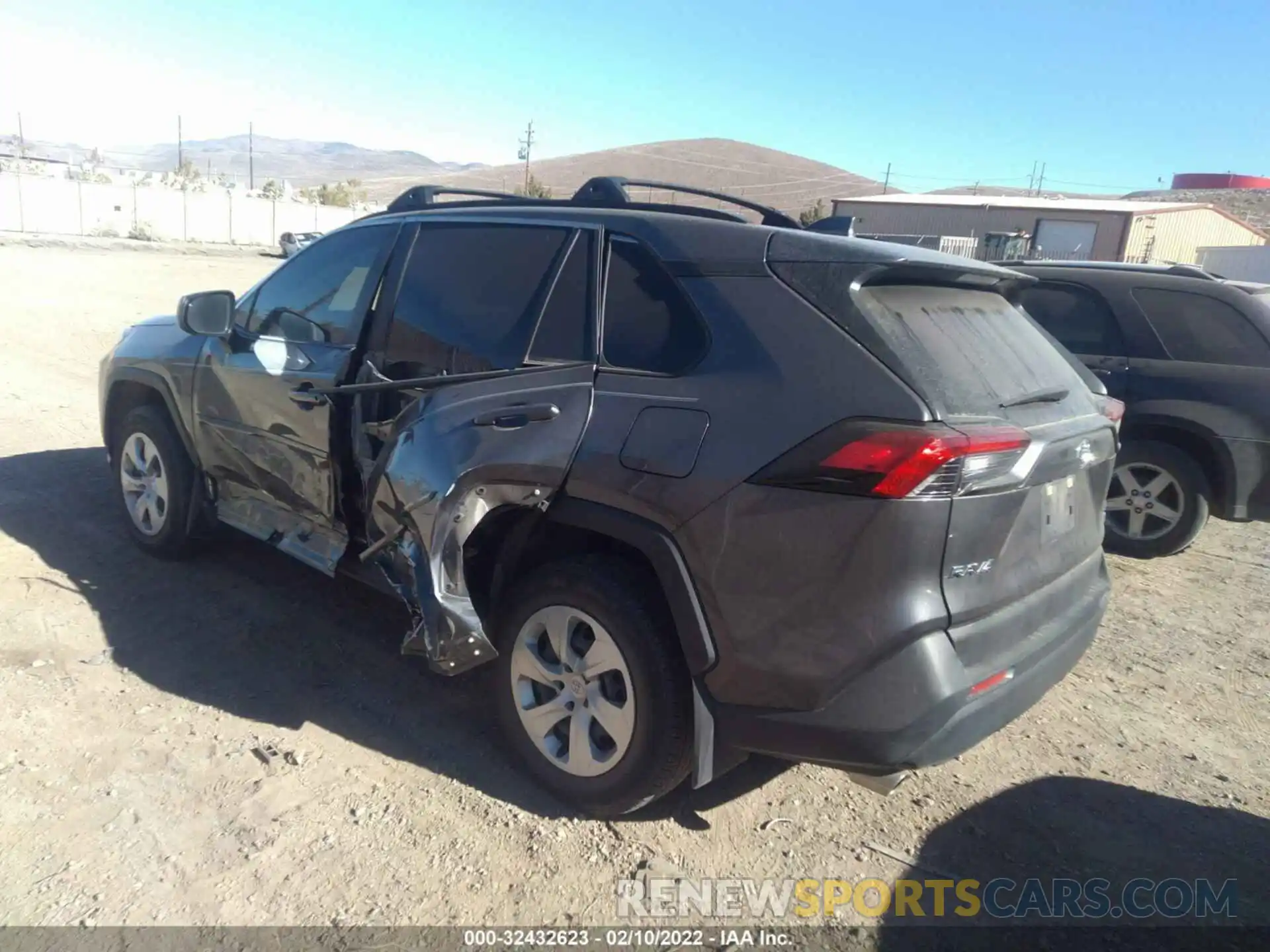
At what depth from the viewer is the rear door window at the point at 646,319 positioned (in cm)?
290

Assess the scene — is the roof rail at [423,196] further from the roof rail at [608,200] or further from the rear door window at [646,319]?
the rear door window at [646,319]

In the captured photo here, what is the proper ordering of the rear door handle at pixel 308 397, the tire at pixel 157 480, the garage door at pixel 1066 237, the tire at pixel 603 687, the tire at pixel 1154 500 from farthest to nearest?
the garage door at pixel 1066 237
the tire at pixel 1154 500
the tire at pixel 157 480
the rear door handle at pixel 308 397
the tire at pixel 603 687

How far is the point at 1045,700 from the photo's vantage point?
4117 mm

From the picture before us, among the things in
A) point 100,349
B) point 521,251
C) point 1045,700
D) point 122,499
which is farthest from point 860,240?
point 100,349

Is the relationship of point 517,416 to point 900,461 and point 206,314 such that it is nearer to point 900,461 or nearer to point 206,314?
point 900,461

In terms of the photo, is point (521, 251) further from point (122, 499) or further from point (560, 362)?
point (122, 499)

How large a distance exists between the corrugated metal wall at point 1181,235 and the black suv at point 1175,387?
1498 inches

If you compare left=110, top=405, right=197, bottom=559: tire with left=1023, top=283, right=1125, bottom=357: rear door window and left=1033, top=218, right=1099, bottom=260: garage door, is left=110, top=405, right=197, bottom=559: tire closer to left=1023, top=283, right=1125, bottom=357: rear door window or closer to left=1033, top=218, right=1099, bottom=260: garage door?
left=1023, top=283, right=1125, bottom=357: rear door window

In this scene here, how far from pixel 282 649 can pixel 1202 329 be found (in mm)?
5684

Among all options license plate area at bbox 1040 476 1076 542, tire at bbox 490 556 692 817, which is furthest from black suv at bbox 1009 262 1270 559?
tire at bbox 490 556 692 817

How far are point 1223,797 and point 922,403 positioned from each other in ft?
7.26

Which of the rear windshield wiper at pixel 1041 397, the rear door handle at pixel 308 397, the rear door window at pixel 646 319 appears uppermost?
the rear door window at pixel 646 319

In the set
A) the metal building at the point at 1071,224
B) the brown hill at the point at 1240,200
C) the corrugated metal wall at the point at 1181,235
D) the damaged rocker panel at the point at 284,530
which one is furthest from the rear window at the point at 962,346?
the brown hill at the point at 1240,200

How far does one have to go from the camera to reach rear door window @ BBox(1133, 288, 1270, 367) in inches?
224
